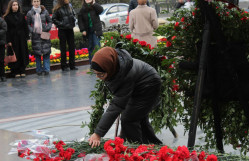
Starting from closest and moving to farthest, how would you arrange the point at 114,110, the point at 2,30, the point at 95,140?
1. the point at 95,140
2. the point at 114,110
3. the point at 2,30

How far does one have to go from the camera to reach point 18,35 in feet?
36.6

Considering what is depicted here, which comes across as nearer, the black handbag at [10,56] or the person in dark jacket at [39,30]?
the black handbag at [10,56]

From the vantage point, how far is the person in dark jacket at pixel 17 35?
35.8 ft

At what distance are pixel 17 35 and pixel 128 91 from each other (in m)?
7.66

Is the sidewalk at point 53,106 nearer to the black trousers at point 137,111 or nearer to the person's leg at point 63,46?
the person's leg at point 63,46

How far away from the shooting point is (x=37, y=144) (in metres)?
4.07

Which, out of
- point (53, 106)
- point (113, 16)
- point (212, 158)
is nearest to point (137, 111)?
point (212, 158)

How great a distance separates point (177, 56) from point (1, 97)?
569 centimetres

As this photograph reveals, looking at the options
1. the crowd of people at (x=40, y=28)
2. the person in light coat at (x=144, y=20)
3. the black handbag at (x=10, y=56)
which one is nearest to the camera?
the person in light coat at (x=144, y=20)

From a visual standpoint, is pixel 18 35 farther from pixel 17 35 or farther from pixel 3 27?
pixel 3 27

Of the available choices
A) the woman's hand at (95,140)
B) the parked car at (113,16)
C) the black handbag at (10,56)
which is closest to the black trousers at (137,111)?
the woman's hand at (95,140)

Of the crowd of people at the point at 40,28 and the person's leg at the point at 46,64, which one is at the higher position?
the crowd of people at the point at 40,28

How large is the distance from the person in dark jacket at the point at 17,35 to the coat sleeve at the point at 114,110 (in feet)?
24.6

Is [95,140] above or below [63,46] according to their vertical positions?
below
